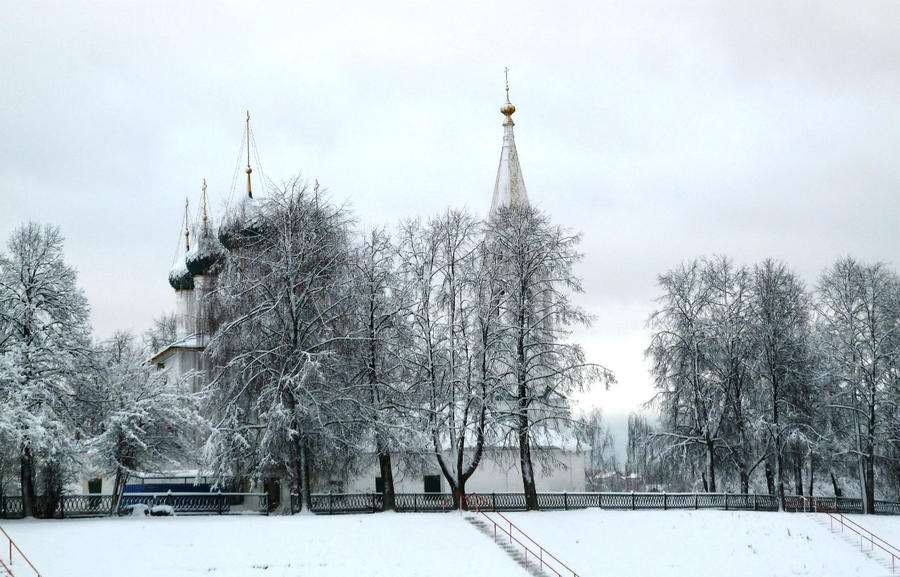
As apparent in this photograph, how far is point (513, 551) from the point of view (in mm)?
29609

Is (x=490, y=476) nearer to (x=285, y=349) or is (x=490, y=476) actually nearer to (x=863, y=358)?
(x=285, y=349)

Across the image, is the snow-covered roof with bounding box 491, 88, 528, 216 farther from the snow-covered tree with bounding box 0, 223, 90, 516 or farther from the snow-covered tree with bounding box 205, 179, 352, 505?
the snow-covered tree with bounding box 0, 223, 90, 516

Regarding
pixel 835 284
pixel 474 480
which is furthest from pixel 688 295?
pixel 474 480

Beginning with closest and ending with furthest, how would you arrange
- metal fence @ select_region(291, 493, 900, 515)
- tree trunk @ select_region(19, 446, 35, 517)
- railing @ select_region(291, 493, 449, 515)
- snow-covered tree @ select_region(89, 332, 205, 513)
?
tree trunk @ select_region(19, 446, 35, 517), snow-covered tree @ select_region(89, 332, 205, 513), railing @ select_region(291, 493, 449, 515), metal fence @ select_region(291, 493, 900, 515)

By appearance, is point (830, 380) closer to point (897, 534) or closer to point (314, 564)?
point (897, 534)

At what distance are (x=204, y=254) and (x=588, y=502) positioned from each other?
21340 millimetres

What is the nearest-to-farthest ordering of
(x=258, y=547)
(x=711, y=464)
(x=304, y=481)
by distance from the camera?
1. (x=258, y=547)
2. (x=304, y=481)
3. (x=711, y=464)

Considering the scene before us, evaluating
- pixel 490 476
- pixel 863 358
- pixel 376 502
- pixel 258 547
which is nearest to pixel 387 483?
pixel 376 502

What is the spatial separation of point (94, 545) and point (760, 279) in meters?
29.0

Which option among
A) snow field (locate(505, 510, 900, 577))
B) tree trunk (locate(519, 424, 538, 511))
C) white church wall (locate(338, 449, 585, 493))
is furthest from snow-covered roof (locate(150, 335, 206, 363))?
snow field (locate(505, 510, 900, 577))

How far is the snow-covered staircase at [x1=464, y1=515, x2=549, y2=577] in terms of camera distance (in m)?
28.5

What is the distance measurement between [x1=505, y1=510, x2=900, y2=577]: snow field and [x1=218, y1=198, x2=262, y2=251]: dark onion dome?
14.8 meters

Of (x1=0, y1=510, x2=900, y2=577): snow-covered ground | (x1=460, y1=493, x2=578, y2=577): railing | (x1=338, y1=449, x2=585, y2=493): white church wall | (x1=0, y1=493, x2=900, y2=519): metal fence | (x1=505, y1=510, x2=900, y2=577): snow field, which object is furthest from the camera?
(x1=338, y1=449, x2=585, y2=493): white church wall

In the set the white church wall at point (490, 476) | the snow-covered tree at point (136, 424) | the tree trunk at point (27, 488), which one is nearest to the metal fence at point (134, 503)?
Result: the tree trunk at point (27, 488)
